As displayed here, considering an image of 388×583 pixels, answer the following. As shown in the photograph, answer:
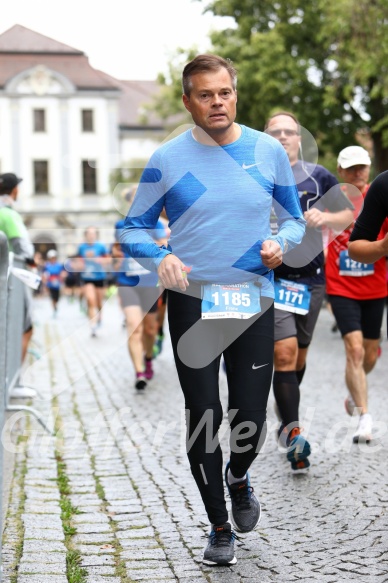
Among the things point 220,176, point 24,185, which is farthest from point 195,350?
point 24,185

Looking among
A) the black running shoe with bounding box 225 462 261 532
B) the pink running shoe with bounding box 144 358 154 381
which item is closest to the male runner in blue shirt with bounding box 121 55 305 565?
the black running shoe with bounding box 225 462 261 532

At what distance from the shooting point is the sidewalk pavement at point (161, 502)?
13.4 ft

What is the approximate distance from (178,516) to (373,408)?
3.61m

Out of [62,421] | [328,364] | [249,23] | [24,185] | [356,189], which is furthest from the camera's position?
[24,185]

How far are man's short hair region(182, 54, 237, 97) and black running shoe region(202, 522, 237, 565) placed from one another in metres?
1.70

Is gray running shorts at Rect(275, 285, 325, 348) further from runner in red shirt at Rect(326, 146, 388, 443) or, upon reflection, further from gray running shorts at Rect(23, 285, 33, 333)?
gray running shorts at Rect(23, 285, 33, 333)

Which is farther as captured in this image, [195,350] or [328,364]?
[328,364]

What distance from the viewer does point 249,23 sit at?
3091cm

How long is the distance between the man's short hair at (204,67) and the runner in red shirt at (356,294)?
9.15 feet

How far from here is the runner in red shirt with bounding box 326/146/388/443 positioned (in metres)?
6.98

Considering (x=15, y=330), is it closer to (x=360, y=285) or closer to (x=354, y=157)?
(x=360, y=285)

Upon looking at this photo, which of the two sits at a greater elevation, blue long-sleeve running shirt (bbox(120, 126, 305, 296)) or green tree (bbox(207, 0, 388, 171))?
green tree (bbox(207, 0, 388, 171))

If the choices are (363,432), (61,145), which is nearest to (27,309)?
(363,432)

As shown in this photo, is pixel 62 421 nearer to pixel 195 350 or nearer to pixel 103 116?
pixel 195 350
